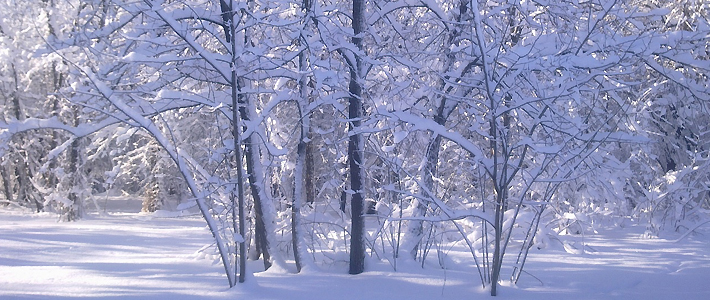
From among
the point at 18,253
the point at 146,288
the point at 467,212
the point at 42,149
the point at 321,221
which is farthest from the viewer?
the point at 42,149

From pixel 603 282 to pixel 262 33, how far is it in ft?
16.3

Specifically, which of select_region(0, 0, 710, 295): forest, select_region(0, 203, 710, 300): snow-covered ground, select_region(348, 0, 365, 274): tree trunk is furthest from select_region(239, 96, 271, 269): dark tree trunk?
select_region(348, 0, 365, 274): tree trunk

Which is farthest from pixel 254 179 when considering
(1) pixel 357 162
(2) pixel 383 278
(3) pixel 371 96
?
(2) pixel 383 278

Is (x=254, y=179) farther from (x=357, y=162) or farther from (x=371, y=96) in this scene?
(x=371, y=96)

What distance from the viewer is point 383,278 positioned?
6.85 m

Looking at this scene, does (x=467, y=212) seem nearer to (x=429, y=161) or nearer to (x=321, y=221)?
(x=429, y=161)

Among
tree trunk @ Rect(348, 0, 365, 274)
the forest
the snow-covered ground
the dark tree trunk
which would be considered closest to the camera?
the forest

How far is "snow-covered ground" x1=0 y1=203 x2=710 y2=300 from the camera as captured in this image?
6.14 m

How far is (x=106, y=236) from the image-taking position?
13820 millimetres

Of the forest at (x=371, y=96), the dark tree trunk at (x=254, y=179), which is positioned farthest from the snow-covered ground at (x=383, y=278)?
the dark tree trunk at (x=254, y=179)

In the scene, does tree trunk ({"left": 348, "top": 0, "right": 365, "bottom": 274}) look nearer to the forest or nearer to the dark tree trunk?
the forest

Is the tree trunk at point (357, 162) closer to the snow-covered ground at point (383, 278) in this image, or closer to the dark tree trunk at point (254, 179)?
the snow-covered ground at point (383, 278)

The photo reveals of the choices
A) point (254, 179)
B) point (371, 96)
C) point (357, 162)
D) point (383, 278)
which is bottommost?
point (383, 278)

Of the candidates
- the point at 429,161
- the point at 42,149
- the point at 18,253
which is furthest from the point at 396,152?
the point at 42,149
